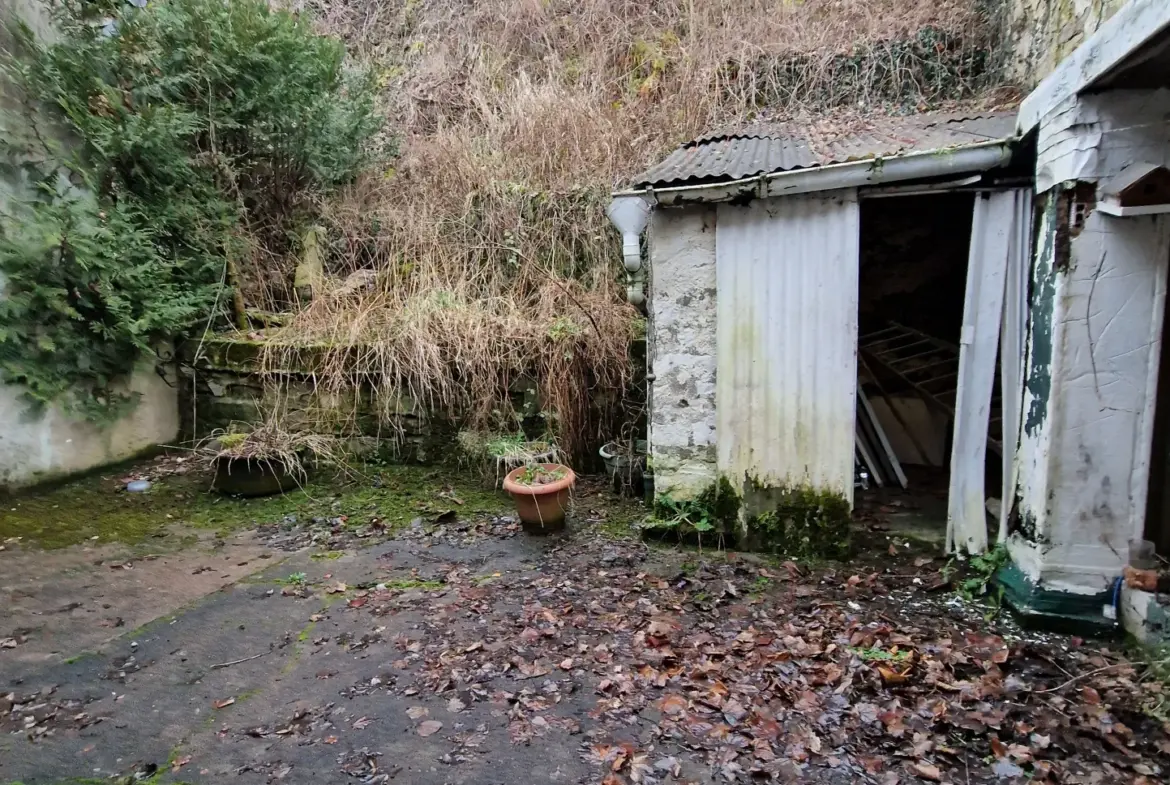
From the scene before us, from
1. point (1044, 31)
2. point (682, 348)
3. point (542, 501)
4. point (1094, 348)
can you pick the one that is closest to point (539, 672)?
point (542, 501)

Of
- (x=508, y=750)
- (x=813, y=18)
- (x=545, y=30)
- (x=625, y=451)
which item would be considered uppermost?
(x=545, y=30)

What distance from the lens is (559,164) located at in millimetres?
8070

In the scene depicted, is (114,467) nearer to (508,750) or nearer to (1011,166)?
(508,750)

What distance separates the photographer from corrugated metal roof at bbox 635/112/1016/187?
4.10 m

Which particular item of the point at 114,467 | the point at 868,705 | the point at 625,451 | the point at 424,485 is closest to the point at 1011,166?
the point at 868,705

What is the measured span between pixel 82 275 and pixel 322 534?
3414 mm

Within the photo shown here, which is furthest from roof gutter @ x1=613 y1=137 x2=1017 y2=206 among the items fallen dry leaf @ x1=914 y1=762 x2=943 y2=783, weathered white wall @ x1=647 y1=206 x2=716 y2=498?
fallen dry leaf @ x1=914 y1=762 x2=943 y2=783

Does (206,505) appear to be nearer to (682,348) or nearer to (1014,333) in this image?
(682,348)

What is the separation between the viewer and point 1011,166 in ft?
12.6

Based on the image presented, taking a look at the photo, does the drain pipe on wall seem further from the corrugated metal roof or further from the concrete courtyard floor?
the concrete courtyard floor

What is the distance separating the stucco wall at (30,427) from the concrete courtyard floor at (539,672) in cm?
119

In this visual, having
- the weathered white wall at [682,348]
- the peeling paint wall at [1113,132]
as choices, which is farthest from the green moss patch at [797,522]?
the peeling paint wall at [1113,132]

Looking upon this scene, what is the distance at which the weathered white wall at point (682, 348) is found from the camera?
15.0 feet

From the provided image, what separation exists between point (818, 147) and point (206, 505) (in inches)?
248
